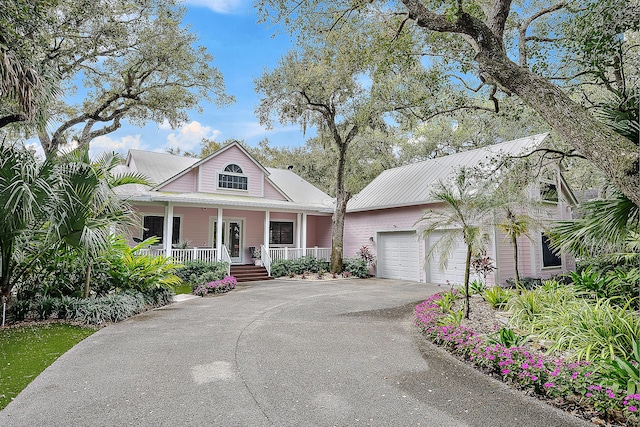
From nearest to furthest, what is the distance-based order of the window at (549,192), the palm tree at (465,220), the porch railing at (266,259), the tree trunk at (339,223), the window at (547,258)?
the palm tree at (465,220) → the window at (547,258) → the window at (549,192) → the porch railing at (266,259) → the tree trunk at (339,223)

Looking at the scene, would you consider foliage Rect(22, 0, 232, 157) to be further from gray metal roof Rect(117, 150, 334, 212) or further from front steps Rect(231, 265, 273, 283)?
front steps Rect(231, 265, 273, 283)

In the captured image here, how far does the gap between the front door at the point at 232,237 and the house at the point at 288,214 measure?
0.05 meters

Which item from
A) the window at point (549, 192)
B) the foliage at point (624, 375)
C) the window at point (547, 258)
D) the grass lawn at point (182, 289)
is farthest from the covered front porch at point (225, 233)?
the foliage at point (624, 375)

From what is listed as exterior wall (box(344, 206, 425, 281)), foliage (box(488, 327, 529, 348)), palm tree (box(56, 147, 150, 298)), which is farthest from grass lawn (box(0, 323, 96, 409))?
exterior wall (box(344, 206, 425, 281))

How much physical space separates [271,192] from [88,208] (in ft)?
35.7

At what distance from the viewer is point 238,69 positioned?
15.1m

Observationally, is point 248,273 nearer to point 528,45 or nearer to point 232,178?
point 232,178

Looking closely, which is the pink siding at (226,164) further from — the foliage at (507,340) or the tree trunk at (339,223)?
the foliage at (507,340)

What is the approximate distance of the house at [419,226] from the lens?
12.0 metres

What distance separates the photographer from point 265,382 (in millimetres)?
3939

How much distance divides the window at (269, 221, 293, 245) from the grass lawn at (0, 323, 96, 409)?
11.3 m

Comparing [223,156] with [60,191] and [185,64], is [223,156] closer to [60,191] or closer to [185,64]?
[185,64]

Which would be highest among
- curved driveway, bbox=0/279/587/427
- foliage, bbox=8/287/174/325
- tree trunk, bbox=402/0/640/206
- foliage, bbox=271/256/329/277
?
tree trunk, bbox=402/0/640/206

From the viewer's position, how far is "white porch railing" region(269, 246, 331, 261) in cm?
1559
